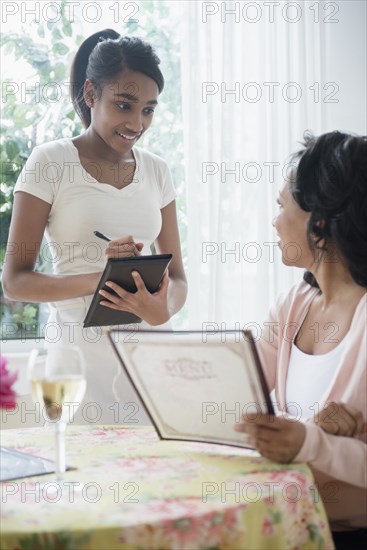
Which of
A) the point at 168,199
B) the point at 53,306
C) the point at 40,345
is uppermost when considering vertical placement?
the point at 168,199

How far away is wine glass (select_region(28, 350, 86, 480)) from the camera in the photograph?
1285mm

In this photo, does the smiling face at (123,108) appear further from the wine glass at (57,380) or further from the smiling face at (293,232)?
the wine glass at (57,380)

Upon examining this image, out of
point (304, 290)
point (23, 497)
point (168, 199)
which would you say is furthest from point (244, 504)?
point (168, 199)

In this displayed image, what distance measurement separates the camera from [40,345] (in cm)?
345

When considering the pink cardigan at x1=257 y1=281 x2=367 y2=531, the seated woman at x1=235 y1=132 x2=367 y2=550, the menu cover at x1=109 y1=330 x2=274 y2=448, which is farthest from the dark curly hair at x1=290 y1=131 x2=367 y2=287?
the menu cover at x1=109 y1=330 x2=274 y2=448

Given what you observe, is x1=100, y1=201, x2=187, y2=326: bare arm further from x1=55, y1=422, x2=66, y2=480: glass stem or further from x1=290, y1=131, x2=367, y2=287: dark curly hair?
x1=55, y1=422, x2=66, y2=480: glass stem

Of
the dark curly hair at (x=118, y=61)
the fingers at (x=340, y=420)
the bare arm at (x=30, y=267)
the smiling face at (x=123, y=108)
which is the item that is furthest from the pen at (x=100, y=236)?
the fingers at (x=340, y=420)

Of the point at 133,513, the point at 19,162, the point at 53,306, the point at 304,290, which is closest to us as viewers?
the point at 133,513

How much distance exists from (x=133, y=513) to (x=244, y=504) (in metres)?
0.16

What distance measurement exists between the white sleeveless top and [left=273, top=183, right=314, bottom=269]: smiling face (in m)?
0.19

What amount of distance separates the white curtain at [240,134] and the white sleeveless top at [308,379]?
5.56 ft

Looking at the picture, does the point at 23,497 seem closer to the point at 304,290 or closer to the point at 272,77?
the point at 304,290

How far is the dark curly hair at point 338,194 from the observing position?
171 cm

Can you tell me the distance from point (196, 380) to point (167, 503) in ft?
0.99
